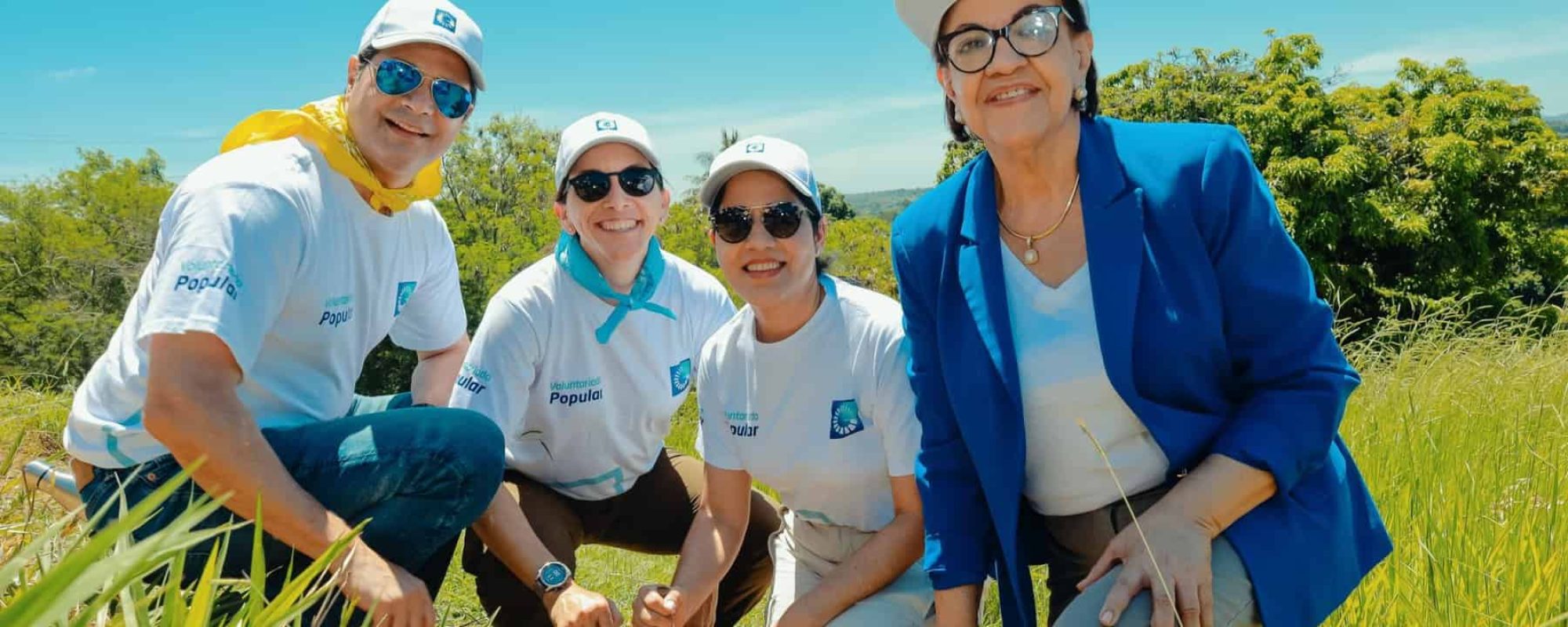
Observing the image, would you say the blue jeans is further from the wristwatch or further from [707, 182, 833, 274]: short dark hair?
[707, 182, 833, 274]: short dark hair

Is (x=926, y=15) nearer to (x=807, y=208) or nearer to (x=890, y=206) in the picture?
(x=807, y=208)

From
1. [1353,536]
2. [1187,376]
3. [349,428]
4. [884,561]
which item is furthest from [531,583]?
[1353,536]

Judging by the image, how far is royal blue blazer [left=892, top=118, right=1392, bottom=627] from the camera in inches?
81.1

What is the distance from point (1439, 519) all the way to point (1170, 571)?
123 cm

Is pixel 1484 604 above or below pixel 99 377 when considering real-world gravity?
below

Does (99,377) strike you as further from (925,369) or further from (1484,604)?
(1484,604)

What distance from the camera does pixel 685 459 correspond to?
407 cm

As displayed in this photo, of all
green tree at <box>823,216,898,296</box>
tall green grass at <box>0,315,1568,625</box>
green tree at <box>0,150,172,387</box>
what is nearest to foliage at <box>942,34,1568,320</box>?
green tree at <box>823,216,898,296</box>

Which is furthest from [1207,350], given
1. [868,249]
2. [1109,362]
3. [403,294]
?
[868,249]

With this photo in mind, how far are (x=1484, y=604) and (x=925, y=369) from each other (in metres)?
1.26

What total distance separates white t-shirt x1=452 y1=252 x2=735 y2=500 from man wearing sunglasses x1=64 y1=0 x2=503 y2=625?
0.33 metres

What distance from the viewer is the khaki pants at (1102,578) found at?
201 centimetres

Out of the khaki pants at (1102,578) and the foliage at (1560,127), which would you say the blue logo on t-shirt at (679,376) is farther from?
the foliage at (1560,127)

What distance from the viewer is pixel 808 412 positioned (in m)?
2.93
